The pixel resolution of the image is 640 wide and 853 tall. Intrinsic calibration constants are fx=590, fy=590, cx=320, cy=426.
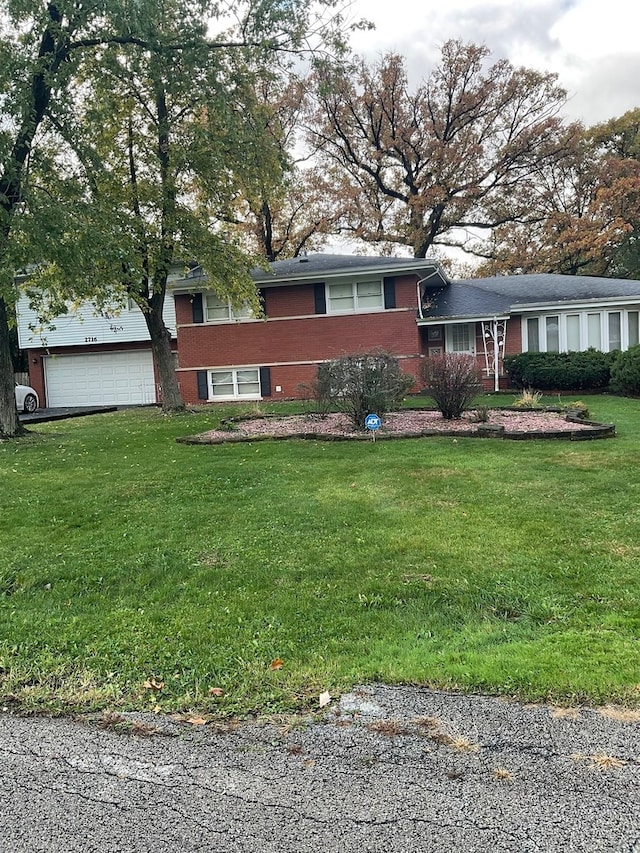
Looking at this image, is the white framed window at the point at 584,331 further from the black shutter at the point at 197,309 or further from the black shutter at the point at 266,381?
the black shutter at the point at 197,309

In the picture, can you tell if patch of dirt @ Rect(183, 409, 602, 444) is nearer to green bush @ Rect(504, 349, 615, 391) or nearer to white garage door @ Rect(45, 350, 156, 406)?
green bush @ Rect(504, 349, 615, 391)

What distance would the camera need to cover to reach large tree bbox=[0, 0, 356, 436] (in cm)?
1088

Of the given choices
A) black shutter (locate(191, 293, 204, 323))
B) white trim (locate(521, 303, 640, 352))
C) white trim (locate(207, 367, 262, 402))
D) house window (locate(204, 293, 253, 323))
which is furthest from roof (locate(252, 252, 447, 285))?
white trim (locate(521, 303, 640, 352))

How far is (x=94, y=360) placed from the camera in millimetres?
24578

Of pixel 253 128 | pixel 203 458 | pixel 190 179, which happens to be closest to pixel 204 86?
pixel 253 128

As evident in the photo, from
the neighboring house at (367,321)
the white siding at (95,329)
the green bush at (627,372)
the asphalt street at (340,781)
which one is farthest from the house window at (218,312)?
the asphalt street at (340,781)

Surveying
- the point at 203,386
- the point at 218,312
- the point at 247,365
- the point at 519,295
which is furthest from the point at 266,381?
the point at 519,295

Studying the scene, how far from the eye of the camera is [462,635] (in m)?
3.42

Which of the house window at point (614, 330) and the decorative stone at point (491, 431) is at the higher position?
the house window at point (614, 330)

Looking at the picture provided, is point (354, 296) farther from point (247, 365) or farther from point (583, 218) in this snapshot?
point (583, 218)

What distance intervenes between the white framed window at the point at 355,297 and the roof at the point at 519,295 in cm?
184

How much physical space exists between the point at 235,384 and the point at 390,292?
6273 millimetres

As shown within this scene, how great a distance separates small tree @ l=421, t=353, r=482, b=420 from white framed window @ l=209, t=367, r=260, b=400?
396 inches

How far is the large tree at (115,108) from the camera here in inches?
428
